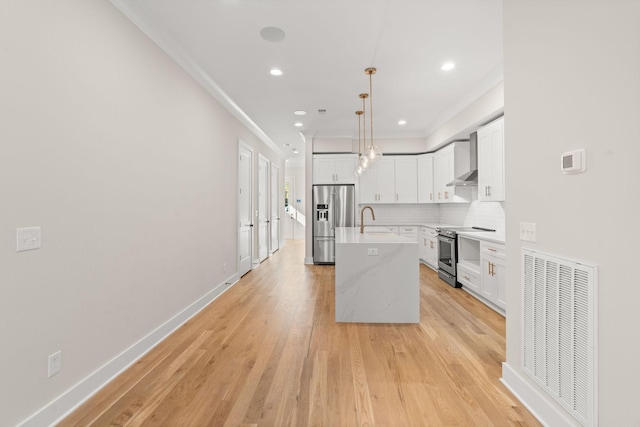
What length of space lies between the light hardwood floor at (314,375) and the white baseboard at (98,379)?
5cm

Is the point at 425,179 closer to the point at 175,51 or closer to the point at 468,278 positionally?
the point at 468,278

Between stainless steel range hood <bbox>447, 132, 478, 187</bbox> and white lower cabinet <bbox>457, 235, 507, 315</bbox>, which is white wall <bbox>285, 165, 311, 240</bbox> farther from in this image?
white lower cabinet <bbox>457, 235, 507, 315</bbox>

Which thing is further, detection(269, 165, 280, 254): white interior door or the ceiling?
detection(269, 165, 280, 254): white interior door

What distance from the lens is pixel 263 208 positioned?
755 cm

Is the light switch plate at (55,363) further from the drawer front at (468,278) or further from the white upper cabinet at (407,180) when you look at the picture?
the white upper cabinet at (407,180)

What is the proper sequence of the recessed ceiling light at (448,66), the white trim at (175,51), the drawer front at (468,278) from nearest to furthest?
the white trim at (175,51), the recessed ceiling light at (448,66), the drawer front at (468,278)

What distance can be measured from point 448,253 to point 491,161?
5.30 feet

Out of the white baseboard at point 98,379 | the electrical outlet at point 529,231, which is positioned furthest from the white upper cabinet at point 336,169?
the electrical outlet at point 529,231

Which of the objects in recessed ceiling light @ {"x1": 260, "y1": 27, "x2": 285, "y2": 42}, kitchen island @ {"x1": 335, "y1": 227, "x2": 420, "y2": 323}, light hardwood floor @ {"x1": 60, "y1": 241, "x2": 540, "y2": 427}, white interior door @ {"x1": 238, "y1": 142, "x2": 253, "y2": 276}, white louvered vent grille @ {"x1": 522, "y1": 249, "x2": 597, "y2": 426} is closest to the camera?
white louvered vent grille @ {"x1": 522, "y1": 249, "x2": 597, "y2": 426}

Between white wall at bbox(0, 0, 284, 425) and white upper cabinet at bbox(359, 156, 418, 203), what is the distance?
4.32m

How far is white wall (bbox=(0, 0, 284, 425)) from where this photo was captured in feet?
5.45

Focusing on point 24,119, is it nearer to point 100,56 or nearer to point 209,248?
point 100,56

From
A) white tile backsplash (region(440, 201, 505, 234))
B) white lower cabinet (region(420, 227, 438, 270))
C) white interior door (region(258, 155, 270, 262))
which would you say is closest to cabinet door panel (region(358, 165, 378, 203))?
white lower cabinet (region(420, 227, 438, 270))

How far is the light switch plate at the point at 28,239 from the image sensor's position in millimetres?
1679
